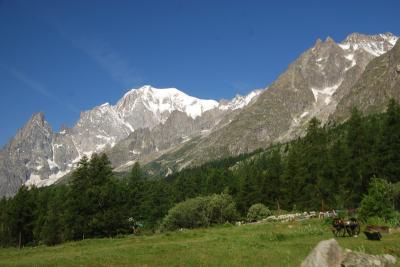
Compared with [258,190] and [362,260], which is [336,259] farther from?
[258,190]

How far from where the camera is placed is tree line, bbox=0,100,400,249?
6675cm

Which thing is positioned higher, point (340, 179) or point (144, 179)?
point (144, 179)

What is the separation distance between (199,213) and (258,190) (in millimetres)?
22166

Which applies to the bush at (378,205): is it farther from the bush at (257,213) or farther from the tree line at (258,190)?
the bush at (257,213)

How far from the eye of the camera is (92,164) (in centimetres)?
7188

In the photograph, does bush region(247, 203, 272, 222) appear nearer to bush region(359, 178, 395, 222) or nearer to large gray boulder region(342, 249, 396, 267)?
bush region(359, 178, 395, 222)

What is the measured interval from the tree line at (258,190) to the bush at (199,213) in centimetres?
118

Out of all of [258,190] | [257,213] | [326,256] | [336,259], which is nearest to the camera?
[326,256]

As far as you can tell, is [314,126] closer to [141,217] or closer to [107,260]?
[141,217]

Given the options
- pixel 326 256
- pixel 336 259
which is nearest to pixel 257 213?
pixel 336 259

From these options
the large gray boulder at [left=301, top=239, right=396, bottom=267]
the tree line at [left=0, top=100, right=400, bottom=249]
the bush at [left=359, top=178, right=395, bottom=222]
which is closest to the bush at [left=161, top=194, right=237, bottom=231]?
the tree line at [left=0, top=100, right=400, bottom=249]

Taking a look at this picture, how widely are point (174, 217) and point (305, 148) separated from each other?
35.2 metres

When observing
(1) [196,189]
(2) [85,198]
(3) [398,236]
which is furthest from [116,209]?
(1) [196,189]

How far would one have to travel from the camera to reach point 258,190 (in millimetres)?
103438
